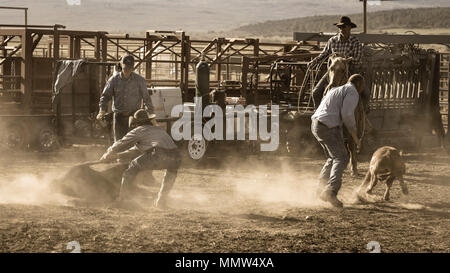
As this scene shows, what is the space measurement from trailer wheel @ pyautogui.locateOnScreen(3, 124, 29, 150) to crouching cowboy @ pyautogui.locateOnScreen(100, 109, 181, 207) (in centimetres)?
620

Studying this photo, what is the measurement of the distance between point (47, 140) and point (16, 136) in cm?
59

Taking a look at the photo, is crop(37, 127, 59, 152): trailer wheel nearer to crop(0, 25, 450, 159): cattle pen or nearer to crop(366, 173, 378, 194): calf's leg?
crop(0, 25, 450, 159): cattle pen

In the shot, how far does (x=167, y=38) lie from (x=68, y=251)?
12307 millimetres

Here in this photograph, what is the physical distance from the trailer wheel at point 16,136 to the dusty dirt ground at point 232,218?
2.40 metres

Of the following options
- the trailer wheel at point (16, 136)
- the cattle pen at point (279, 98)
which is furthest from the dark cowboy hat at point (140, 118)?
the trailer wheel at point (16, 136)

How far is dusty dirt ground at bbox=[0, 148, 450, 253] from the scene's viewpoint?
285 inches

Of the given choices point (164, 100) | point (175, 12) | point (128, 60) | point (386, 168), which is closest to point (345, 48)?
point (386, 168)

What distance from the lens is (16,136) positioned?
14648 millimetres

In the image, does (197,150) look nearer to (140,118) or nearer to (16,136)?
(16,136)

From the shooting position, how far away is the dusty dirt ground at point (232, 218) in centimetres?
724

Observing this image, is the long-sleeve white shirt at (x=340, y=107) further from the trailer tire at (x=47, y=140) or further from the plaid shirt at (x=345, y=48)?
the trailer tire at (x=47, y=140)

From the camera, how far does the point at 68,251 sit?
6.85 m

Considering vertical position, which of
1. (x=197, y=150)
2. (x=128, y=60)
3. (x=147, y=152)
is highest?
(x=128, y=60)
